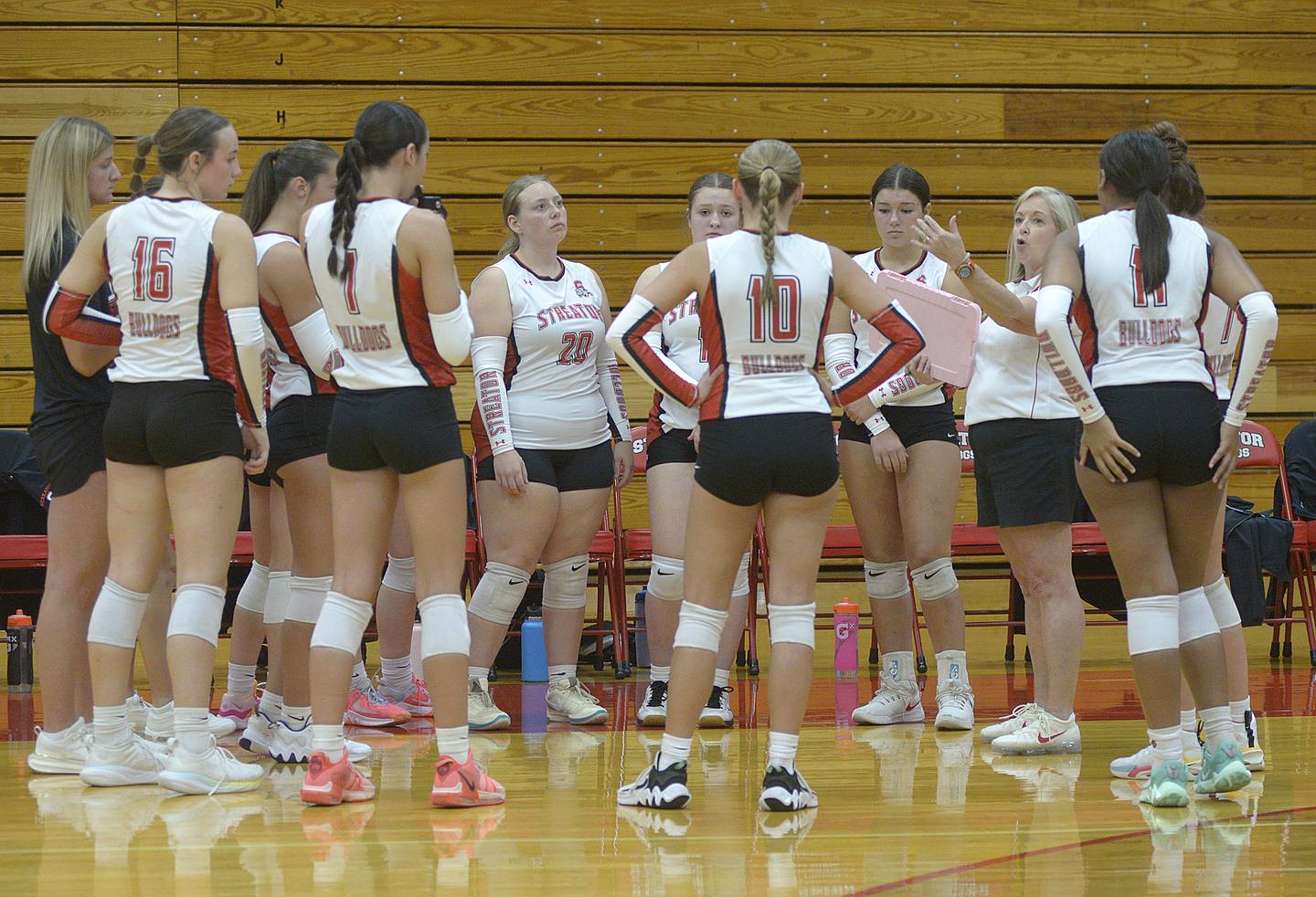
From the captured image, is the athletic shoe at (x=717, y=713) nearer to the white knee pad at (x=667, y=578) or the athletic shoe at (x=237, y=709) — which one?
the white knee pad at (x=667, y=578)

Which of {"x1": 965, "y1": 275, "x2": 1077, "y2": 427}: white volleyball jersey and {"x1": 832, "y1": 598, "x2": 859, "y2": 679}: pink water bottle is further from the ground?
{"x1": 965, "y1": 275, "x2": 1077, "y2": 427}: white volleyball jersey

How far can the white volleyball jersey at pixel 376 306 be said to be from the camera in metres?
3.33

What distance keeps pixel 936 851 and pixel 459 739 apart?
1.17 metres

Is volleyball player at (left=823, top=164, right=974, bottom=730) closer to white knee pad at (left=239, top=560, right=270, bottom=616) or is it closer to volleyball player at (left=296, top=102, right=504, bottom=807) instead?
volleyball player at (left=296, top=102, right=504, bottom=807)

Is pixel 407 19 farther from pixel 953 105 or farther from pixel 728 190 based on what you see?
pixel 728 190

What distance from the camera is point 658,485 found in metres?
4.81

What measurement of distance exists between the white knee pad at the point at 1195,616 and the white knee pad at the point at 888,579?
142 centimetres

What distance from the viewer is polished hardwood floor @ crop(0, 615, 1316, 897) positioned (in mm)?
2709

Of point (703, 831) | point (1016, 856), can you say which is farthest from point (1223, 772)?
point (703, 831)

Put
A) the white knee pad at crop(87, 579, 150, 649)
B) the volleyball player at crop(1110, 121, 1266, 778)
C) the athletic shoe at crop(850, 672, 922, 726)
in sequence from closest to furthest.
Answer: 1. the white knee pad at crop(87, 579, 150, 649)
2. the volleyball player at crop(1110, 121, 1266, 778)
3. the athletic shoe at crop(850, 672, 922, 726)

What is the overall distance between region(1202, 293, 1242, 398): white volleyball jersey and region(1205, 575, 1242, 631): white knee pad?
527 mm

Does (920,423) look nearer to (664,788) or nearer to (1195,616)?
(1195,616)

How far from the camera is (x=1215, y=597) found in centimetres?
370

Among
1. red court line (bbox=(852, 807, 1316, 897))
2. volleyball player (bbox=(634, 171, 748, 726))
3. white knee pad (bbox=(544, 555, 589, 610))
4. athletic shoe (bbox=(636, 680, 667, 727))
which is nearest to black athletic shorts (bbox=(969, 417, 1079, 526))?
volleyball player (bbox=(634, 171, 748, 726))
